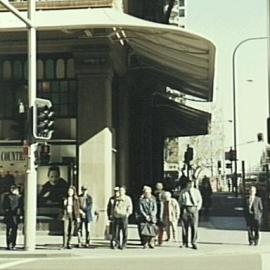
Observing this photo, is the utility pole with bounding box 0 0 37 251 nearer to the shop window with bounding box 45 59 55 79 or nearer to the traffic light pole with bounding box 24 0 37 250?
the traffic light pole with bounding box 24 0 37 250

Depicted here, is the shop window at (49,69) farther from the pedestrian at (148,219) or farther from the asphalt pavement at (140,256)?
the pedestrian at (148,219)

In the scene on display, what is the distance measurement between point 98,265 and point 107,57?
367 inches

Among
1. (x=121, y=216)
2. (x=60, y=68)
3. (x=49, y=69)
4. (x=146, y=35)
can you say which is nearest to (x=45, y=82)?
→ (x=49, y=69)

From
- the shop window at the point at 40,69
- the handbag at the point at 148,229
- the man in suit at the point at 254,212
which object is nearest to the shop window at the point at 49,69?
the shop window at the point at 40,69

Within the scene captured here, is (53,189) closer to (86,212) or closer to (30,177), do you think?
(86,212)

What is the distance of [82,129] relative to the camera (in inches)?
1000

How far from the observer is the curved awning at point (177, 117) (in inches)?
1630

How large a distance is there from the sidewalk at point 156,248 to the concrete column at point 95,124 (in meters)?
1.95

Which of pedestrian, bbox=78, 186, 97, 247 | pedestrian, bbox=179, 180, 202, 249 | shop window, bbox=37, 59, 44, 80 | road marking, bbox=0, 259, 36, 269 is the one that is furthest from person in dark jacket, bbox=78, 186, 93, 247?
shop window, bbox=37, 59, 44, 80

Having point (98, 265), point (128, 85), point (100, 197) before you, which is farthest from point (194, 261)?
point (128, 85)

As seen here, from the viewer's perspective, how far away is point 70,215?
21.2m

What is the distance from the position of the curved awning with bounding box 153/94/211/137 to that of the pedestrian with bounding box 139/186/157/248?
61.7 ft

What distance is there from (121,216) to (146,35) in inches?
225

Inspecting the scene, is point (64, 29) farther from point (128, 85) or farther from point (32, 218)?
point (128, 85)
